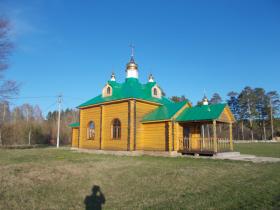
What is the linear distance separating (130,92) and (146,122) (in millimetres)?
2796

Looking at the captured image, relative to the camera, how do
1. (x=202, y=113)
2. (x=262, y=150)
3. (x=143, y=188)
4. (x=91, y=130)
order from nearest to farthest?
(x=143, y=188) → (x=202, y=113) → (x=91, y=130) → (x=262, y=150)

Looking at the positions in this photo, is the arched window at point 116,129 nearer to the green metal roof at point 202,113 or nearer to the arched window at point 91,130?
the arched window at point 91,130

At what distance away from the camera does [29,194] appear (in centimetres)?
724

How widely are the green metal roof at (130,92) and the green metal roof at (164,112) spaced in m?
1.18

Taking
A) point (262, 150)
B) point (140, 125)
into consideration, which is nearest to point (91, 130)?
point (140, 125)

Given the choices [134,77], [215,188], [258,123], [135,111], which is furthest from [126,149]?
[258,123]

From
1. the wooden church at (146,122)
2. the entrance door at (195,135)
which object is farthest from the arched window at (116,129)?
the entrance door at (195,135)

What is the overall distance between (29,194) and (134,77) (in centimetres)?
1794

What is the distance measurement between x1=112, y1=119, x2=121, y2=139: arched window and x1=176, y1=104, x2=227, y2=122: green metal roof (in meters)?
4.89

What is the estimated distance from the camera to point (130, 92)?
817 inches

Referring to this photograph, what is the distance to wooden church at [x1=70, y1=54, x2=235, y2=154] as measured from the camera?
60.0 ft

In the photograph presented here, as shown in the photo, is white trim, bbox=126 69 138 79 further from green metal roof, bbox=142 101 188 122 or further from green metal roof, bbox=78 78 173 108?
green metal roof, bbox=142 101 188 122

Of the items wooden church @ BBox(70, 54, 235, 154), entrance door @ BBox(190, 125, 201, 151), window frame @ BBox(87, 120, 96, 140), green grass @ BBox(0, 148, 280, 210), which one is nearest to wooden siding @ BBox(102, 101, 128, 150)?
wooden church @ BBox(70, 54, 235, 154)

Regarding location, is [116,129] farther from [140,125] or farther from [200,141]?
[200,141]
